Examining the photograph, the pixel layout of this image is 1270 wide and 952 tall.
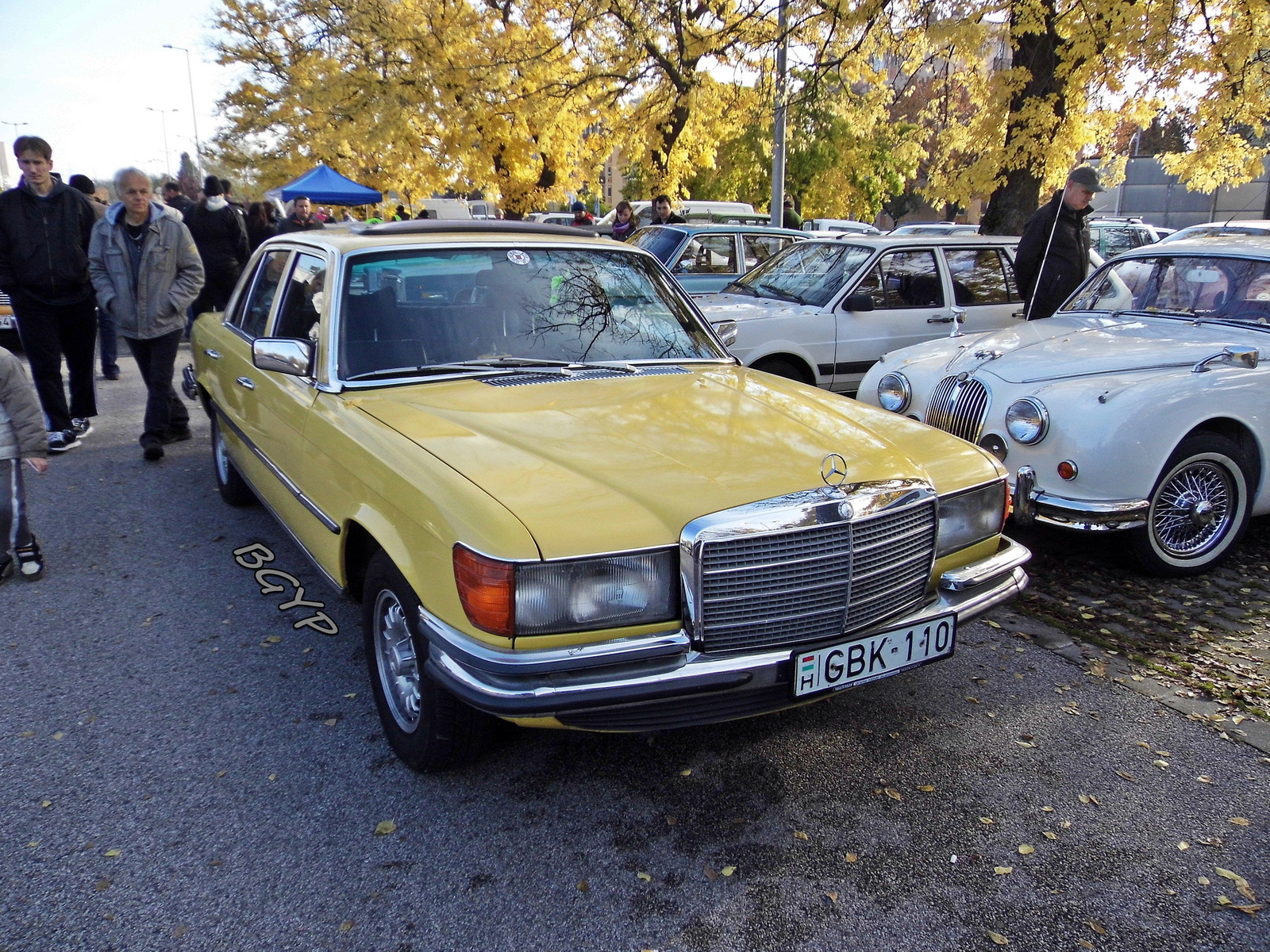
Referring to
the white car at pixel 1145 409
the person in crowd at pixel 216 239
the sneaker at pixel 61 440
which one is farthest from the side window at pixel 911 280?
the sneaker at pixel 61 440

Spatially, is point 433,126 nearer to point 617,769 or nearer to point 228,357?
point 228,357

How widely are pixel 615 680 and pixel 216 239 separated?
8.64m

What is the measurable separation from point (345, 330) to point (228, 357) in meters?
1.82

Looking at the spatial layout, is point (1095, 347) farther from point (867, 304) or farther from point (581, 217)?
point (581, 217)

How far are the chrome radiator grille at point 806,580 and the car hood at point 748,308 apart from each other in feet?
15.4

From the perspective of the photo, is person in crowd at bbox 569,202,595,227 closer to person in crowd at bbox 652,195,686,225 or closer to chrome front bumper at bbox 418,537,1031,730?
person in crowd at bbox 652,195,686,225

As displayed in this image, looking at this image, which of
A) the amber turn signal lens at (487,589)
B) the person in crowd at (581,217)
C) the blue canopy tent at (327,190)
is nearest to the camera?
the amber turn signal lens at (487,589)

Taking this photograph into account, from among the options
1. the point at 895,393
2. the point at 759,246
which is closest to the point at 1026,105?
the point at 759,246

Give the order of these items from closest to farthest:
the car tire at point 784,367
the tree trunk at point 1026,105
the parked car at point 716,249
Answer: the car tire at point 784,367
the tree trunk at point 1026,105
the parked car at point 716,249

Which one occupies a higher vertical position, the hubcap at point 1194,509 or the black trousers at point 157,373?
the black trousers at point 157,373

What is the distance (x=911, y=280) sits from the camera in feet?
25.7

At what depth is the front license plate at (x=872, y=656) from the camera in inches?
104

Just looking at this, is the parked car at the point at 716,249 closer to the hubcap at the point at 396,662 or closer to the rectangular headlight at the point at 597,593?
the hubcap at the point at 396,662

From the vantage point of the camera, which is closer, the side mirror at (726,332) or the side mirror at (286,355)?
the side mirror at (286,355)
